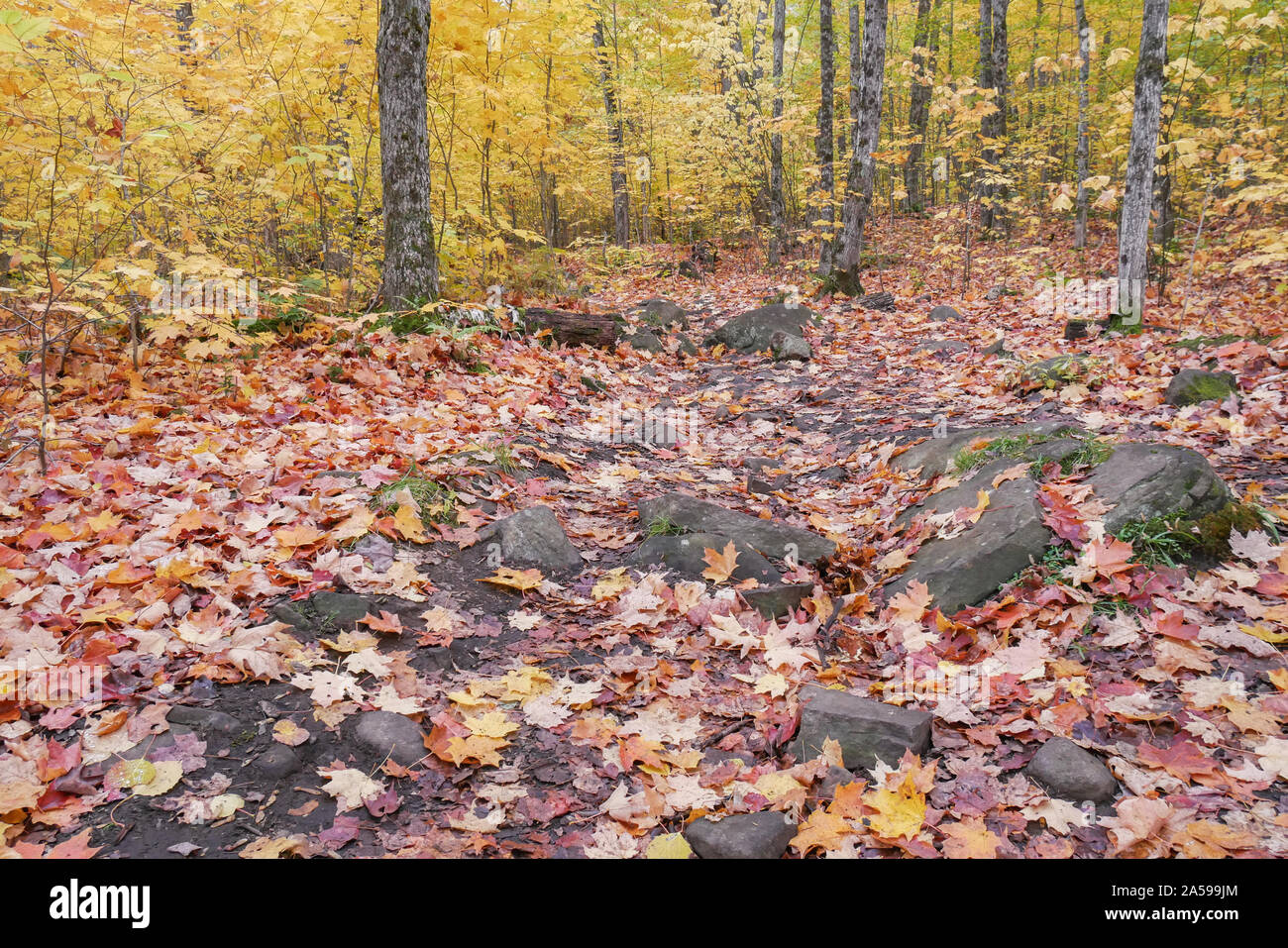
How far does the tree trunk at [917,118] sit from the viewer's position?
19328mm

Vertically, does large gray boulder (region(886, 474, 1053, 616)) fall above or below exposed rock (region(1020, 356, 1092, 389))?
below

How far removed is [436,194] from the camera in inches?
383

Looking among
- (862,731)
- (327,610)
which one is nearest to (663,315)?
(327,610)

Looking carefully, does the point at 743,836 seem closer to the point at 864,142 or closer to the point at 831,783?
the point at 831,783

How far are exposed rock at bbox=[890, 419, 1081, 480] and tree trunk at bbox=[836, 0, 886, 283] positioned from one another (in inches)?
317

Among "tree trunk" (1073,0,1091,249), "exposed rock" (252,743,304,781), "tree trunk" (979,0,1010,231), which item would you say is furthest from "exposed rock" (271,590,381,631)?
"tree trunk" (979,0,1010,231)

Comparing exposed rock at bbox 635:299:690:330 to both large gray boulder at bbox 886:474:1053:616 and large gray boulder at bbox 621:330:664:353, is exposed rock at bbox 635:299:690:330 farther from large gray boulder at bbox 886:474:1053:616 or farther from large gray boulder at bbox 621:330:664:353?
large gray boulder at bbox 886:474:1053:616

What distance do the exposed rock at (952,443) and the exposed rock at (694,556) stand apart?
177 centimetres

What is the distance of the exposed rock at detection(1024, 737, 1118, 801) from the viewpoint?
2490mm

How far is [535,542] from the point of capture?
4.14m

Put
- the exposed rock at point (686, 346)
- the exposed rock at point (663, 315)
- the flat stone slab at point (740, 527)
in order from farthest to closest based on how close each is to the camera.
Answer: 1. the exposed rock at point (663, 315)
2. the exposed rock at point (686, 346)
3. the flat stone slab at point (740, 527)

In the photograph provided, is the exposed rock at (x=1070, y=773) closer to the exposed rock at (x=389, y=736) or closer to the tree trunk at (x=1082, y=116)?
the exposed rock at (x=389, y=736)

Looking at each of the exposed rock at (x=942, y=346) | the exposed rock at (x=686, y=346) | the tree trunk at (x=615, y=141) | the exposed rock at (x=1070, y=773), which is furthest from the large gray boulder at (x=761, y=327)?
the exposed rock at (x=1070, y=773)

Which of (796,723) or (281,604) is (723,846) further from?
(281,604)
